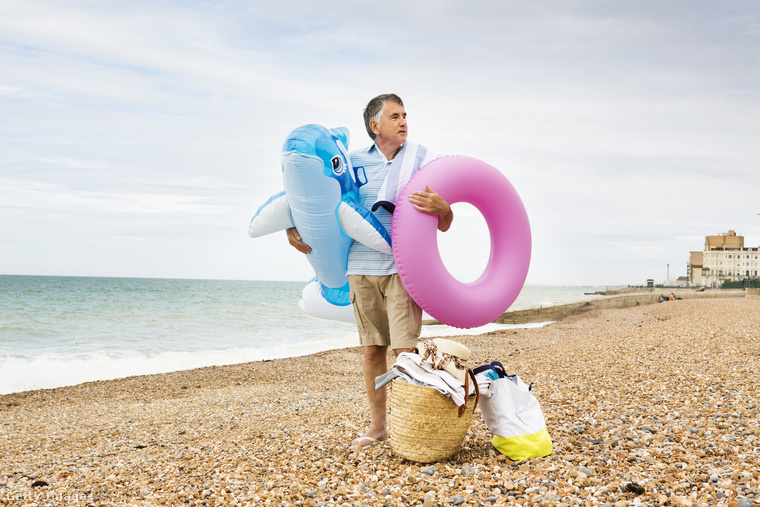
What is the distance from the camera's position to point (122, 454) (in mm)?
4230

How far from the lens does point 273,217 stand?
3521 mm

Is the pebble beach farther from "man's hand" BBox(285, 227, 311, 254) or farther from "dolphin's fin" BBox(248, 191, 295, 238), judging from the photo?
"dolphin's fin" BBox(248, 191, 295, 238)

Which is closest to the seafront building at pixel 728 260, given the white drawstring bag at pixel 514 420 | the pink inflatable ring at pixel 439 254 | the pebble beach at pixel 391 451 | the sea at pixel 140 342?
the sea at pixel 140 342

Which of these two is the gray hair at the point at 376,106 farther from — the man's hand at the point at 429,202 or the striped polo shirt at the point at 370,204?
the man's hand at the point at 429,202

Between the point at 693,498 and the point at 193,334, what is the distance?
47.9 ft

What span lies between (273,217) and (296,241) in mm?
214

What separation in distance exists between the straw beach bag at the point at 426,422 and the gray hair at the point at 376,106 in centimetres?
153

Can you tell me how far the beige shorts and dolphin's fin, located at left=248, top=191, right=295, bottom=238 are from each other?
1.95ft

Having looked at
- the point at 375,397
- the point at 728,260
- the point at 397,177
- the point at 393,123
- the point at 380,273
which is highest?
the point at 728,260

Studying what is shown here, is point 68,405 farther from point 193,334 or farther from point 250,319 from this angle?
point 250,319

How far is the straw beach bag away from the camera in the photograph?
2723 mm

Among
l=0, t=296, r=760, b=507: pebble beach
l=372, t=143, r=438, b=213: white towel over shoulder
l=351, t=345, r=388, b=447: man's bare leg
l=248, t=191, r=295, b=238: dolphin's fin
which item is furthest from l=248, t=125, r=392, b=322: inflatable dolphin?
l=0, t=296, r=760, b=507: pebble beach

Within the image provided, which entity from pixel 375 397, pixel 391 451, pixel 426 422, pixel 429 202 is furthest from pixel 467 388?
pixel 429 202

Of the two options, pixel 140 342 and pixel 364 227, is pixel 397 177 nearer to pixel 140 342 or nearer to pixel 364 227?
pixel 364 227
